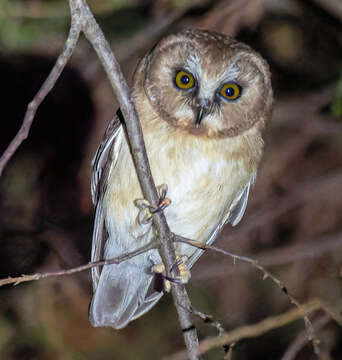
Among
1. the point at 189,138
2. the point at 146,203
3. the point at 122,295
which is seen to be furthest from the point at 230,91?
the point at 122,295

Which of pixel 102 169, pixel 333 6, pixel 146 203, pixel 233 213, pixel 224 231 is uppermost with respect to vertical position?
pixel 333 6

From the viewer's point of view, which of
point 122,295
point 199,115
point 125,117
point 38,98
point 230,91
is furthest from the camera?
point 122,295

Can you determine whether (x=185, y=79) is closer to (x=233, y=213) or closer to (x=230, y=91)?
(x=230, y=91)

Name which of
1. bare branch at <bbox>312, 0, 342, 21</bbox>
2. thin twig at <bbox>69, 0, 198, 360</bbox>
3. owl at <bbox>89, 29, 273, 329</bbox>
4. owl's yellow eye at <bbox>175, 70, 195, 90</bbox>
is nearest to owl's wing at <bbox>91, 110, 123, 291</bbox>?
owl at <bbox>89, 29, 273, 329</bbox>

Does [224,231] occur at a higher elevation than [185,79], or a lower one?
higher

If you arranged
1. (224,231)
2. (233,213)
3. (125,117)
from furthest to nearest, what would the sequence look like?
(224,231) < (233,213) < (125,117)

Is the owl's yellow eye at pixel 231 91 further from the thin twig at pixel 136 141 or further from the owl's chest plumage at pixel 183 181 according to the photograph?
the thin twig at pixel 136 141

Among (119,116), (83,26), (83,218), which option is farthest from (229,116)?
(83,218)

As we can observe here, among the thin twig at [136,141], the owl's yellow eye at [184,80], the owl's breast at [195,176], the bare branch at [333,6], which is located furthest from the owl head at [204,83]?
the bare branch at [333,6]

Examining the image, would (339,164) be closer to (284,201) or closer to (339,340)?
(284,201)
